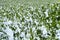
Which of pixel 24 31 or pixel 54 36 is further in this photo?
pixel 24 31

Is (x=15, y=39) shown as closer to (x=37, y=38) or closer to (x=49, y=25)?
(x=37, y=38)

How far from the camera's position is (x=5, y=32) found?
789 cm

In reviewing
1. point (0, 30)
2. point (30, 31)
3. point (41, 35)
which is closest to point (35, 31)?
point (30, 31)

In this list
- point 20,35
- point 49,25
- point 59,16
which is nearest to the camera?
point 20,35

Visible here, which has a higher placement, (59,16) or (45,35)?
(59,16)

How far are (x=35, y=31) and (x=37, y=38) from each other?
2.78 ft

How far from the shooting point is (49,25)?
867 cm

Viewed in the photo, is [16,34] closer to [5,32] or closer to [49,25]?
[5,32]

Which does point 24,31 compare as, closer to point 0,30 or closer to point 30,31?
point 30,31

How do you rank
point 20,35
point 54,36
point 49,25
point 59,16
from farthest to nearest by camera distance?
point 59,16, point 49,25, point 20,35, point 54,36

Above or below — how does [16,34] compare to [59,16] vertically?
below

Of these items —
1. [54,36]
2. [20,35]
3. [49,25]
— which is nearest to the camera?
[54,36]

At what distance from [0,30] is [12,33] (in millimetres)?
429

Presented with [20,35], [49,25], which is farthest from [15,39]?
[49,25]
